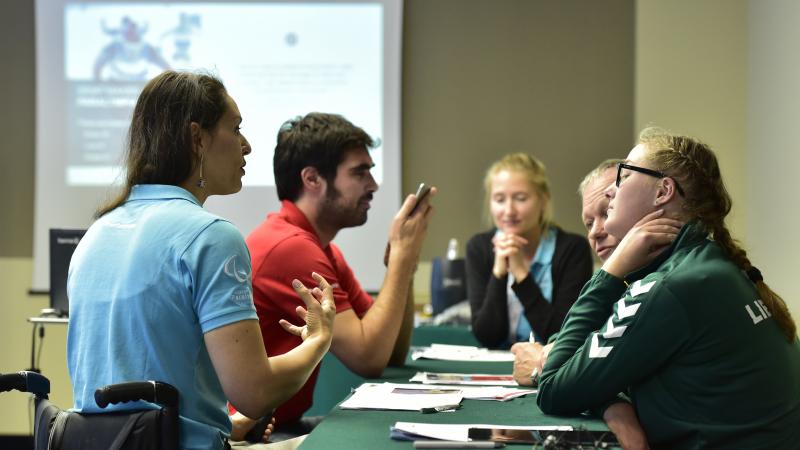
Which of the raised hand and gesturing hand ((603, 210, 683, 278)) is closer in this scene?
gesturing hand ((603, 210, 683, 278))

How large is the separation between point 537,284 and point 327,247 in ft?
2.78

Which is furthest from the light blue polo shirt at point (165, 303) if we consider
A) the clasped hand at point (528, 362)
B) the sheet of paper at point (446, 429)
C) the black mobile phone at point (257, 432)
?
the clasped hand at point (528, 362)

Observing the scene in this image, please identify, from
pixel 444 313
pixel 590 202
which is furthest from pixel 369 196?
pixel 444 313

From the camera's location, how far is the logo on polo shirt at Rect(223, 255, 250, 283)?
138cm

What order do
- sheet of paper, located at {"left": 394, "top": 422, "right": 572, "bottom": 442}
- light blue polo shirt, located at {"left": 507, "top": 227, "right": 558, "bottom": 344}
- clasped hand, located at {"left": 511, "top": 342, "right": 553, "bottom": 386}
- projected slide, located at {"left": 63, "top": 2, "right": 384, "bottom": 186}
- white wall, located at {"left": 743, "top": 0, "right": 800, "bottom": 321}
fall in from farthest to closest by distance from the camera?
projected slide, located at {"left": 63, "top": 2, "right": 384, "bottom": 186}, white wall, located at {"left": 743, "top": 0, "right": 800, "bottom": 321}, light blue polo shirt, located at {"left": 507, "top": 227, "right": 558, "bottom": 344}, clasped hand, located at {"left": 511, "top": 342, "right": 553, "bottom": 386}, sheet of paper, located at {"left": 394, "top": 422, "right": 572, "bottom": 442}

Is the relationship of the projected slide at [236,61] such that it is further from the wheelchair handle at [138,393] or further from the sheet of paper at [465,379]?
the wheelchair handle at [138,393]

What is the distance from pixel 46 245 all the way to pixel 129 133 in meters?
3.47

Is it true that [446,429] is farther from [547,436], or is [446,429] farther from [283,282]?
[283,282]

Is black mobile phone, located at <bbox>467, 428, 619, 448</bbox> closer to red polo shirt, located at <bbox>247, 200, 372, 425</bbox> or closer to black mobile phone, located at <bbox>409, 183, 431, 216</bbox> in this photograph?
red polo shirt, located at <bbox>247, 200, 372, 425</bbox>

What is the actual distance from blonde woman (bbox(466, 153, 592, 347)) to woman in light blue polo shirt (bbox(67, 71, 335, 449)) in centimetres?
145

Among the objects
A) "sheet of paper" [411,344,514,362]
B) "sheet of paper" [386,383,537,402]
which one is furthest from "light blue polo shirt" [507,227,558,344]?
"sheet of paper" [386,383,537,402]

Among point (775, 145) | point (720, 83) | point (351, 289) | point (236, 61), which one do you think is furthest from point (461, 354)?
point (720, 83)

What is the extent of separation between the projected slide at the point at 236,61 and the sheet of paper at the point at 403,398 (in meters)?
2.88

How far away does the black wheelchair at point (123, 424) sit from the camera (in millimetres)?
1249
